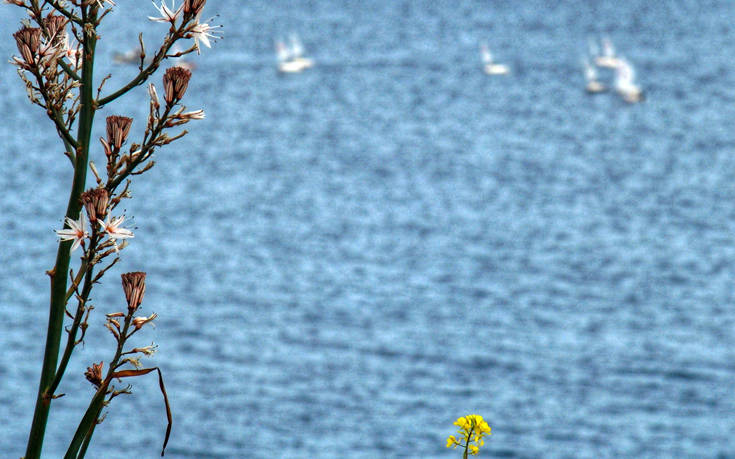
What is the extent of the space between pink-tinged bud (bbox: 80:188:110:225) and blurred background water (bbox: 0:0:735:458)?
20.0 meters

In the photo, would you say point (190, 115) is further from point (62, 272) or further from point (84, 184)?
point (62, 272)

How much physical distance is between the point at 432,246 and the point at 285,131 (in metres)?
17.3

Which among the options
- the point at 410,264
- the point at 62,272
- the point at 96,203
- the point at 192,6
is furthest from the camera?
the point at 410,264

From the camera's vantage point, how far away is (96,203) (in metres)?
2.61

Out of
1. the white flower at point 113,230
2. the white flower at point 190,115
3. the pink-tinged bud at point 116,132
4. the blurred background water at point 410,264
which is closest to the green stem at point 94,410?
the white flower at point 113,230

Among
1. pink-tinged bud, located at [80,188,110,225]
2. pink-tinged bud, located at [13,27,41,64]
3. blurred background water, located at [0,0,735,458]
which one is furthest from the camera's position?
blurred background water, located at [0,0,735,458]

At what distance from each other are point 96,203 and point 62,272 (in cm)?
25

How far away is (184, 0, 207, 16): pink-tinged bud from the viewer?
288cm

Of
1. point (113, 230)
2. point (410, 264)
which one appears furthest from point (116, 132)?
point (410, 264)

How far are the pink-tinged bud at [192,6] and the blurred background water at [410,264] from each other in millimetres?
19818

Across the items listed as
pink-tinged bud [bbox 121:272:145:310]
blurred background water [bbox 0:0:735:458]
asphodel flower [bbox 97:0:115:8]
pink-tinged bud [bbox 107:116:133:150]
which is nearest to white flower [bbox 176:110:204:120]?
pink-tinged bud [bbox 107:116:133:150]

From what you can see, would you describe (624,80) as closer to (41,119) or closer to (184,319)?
(41,119)

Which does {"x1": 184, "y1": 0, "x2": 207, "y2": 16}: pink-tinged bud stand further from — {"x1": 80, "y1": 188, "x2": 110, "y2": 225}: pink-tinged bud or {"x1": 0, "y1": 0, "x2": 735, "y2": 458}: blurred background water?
{"x1": 0, "y1": 0, "x2": 735, "y2": 458}: blurred background water

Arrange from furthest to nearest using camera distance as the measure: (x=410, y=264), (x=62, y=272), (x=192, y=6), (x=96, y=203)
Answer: (x=410, y=264) < (x=192, y=6) < (x=62, y=272) < (x=96, y=203)
